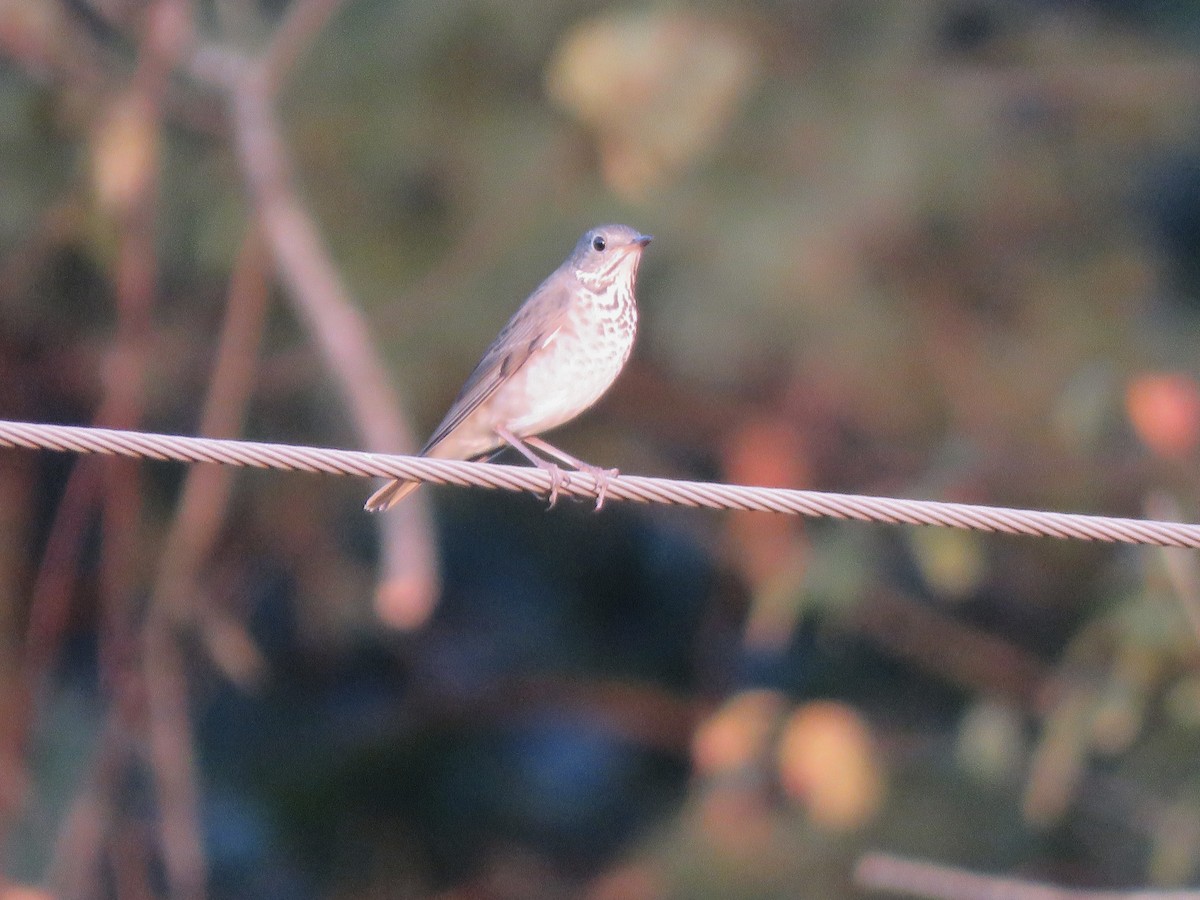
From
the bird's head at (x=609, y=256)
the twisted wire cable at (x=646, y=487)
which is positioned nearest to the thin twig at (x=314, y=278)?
the bird's head at (x=609, y=256)

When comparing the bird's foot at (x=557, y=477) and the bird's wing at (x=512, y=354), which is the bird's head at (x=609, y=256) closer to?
the bird's wing at (x=512, y=354)

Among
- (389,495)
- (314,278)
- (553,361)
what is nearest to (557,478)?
(389,495)

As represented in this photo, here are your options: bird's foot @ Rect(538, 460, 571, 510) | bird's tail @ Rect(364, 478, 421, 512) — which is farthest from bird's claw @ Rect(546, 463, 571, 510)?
bird's tail @ Rect(364, 478, 421, 512)

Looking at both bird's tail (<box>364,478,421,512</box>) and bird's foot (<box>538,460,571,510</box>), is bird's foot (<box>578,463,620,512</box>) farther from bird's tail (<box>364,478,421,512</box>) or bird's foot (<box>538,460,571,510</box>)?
bird's tail (<box>364,478,421,512</box>)

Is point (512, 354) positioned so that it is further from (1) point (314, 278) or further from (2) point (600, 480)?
(2) point (600, 480)

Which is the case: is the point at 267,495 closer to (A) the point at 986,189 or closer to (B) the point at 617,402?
(B) the point at 617,402

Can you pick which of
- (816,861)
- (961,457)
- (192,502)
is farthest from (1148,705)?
(192,502)

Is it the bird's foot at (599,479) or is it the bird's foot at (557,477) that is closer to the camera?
the bird's foot at (599,479)
